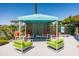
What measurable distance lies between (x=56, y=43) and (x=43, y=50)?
0.68 meters

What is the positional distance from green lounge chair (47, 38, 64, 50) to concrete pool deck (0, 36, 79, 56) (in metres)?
0.17

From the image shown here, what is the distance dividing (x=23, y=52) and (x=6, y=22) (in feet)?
5.28

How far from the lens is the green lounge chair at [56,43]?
10807 millimetres

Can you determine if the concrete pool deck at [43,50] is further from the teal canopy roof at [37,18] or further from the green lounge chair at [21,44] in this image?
the teal canopy roof at [37,18]

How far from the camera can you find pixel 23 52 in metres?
10.7

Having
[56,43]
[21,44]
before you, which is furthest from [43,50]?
[21,44]

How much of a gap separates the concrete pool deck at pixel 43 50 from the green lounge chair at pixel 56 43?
167mm

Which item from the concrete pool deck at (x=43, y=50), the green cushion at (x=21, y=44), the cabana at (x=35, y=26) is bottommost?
the concrete pool deck at (x=43, y=50)

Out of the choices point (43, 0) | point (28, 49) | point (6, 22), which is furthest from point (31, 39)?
point (43, 0)

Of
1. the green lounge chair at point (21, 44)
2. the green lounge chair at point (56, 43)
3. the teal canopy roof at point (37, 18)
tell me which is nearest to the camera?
the green lounge chair at point (21, 44)

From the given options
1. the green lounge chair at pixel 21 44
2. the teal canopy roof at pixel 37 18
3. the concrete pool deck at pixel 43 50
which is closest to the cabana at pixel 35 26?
the teal canopy roof at pixel 37 18

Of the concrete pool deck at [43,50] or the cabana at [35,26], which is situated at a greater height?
the cabana at [35,26]

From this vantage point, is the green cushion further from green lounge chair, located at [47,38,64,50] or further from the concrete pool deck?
green lounge chair, located at [47,38,64,50]

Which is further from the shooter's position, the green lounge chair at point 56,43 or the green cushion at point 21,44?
the green lounge chair at point 56,43
